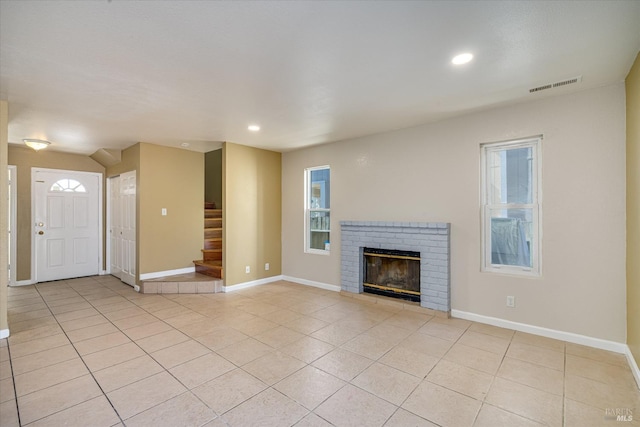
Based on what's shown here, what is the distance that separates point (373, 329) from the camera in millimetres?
3398

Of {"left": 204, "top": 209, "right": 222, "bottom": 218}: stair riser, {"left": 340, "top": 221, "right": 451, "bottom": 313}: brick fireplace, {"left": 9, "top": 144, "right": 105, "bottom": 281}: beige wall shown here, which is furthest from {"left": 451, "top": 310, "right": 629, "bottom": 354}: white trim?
{"left": 9, "top": 144, "right": 105, "bottom": 281}: beige wall

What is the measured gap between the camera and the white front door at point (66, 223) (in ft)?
18.5

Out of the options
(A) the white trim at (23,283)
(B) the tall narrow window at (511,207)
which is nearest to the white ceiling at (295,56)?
(B) the tall narrow window at (511,207)

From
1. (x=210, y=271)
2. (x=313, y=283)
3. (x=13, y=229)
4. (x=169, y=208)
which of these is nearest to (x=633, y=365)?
(x=313, y=283)

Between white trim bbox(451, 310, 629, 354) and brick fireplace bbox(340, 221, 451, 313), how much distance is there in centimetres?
28

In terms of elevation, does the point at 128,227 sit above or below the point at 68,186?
below

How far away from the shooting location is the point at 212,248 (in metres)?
6.13

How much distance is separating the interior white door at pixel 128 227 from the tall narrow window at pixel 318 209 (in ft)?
10.0

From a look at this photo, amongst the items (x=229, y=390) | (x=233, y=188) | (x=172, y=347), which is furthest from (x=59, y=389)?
(x=233, y=188)

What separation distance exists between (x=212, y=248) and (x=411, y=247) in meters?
4.03

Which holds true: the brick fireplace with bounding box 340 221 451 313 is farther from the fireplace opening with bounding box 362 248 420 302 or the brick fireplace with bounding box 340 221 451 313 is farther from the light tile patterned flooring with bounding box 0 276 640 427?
the light tile patterned flooring with bounding box 0 276 640 427

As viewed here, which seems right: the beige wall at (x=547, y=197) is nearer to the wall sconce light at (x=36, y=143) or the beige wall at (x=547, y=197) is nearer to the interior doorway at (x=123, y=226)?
the interior doorway at (x=123, y=226)

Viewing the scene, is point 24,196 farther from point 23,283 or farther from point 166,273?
point 166,273

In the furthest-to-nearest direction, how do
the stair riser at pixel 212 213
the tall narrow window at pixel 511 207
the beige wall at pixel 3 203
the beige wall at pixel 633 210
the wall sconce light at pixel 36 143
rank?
the stair riser at pixel 212 213 → the wall sconce light at pixel 36 143 → the tall narrow window at pixel 511 207 → the beige wall at pixel 3 203 → the beige wall at pixel 633 210
